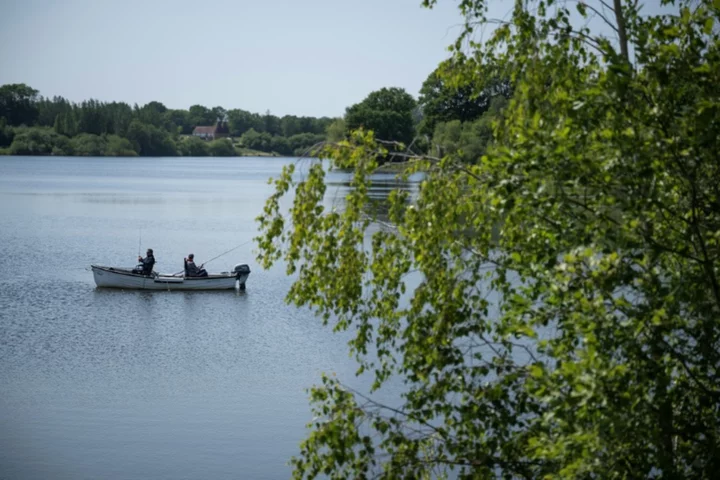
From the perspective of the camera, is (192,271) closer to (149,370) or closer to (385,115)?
(149,370)

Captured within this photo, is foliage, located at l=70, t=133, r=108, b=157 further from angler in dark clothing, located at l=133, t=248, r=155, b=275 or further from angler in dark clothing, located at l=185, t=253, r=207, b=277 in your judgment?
angler in dark clothing, located at l=185, t=253, r=207, b=277

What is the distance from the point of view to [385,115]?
107625 mm

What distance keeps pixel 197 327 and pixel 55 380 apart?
746cm

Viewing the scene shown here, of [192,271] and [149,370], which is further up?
[192,271]

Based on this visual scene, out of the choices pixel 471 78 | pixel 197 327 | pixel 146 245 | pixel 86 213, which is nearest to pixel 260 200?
pixel 86 213

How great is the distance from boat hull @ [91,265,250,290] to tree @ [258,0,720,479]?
88.8ft

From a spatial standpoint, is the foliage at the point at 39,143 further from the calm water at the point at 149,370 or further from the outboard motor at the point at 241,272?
the outboard motor at the point at 241,272

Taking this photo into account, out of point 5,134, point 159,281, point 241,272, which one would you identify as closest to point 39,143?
point 5,134

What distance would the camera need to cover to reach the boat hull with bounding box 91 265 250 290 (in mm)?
34094

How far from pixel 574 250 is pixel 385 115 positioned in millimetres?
103003

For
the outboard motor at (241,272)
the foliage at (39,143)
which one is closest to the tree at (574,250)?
the outboard motor at (241,272)

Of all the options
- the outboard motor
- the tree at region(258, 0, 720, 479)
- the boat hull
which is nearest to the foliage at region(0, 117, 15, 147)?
the boat hull

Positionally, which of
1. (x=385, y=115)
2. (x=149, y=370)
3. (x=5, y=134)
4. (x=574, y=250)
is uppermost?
(x=385, y=115)

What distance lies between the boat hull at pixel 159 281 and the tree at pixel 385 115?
187 ft
